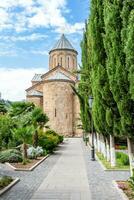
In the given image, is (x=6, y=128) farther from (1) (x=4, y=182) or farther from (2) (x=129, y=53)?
(2) (x=129, y=53)

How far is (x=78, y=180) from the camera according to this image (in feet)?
49.3

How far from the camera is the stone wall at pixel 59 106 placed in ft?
232

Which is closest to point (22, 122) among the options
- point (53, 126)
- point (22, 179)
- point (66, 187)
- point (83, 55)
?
point (83, 55)

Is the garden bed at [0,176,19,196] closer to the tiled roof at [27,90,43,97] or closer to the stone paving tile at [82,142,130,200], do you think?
the stone paving tile at [82,142,130,200]

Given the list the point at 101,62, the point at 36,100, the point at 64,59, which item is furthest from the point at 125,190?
the point at 64,59

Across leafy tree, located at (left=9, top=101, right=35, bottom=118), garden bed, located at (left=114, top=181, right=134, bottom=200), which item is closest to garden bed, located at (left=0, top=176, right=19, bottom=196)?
garden bed, located at (left=114, top=181, right=134, bottom=200)

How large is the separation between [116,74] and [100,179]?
4651mm

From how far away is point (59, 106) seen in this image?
2817 inches

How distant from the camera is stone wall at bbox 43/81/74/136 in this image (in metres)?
70.8

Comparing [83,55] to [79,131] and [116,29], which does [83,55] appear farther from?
[79,131]

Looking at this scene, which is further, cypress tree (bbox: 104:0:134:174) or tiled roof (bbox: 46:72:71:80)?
tiled roof (bbox: 46:72:71:80)

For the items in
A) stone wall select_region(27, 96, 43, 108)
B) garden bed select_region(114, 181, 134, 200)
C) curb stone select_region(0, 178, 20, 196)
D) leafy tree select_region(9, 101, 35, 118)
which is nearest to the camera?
garden bed select_region(114, 181, 134, 200)

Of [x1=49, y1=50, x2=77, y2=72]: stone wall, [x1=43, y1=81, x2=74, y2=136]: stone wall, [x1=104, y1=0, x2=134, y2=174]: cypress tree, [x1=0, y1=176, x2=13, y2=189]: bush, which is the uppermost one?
[x1=49, y1=50, x2=77, y2=72]: stone wall

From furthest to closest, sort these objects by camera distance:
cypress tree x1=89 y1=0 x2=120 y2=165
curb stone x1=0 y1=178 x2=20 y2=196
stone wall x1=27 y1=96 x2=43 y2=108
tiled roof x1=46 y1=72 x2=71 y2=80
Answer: stone wall x1=27 y1=96 x2=43 y2=108
tiled roof x1=46 y1=72 x2=71 y2=80
cypress tree x1=89 y1=0 x2=120 y2=165
curb stone x1=0 y1=178 x2=20 y2=196
